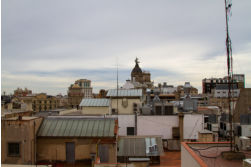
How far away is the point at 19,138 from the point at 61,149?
2.86m

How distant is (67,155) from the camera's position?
16.3 meters

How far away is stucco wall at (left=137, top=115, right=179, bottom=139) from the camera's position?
1185 inches

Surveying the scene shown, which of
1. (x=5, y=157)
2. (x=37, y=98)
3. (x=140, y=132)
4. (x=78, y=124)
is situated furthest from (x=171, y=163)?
(x=37, y=98)

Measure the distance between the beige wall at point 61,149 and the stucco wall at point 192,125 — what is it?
661 inches

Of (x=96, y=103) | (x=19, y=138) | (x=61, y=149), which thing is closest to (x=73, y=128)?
(x=61, y=149)

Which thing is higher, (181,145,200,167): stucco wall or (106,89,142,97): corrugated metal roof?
(106,89,142,97): corrugated metal roof

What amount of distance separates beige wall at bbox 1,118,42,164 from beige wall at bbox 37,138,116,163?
0.77m

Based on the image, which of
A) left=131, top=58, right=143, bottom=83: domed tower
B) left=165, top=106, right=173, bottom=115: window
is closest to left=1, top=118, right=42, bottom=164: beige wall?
left=165, top=106, right=173, bottom=115: window

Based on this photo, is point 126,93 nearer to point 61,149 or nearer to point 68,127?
point 68,127

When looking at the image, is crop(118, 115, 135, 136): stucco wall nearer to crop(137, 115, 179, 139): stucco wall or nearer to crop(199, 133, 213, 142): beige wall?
crop(137, 115, 179, 139): stucco wall

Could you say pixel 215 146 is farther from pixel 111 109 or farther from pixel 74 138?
pixel 111 109

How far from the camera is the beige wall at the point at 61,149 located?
1616 centimetres

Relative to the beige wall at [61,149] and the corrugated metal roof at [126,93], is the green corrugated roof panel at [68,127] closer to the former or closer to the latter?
the beige wall at [61,149]

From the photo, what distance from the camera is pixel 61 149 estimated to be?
16359mm
